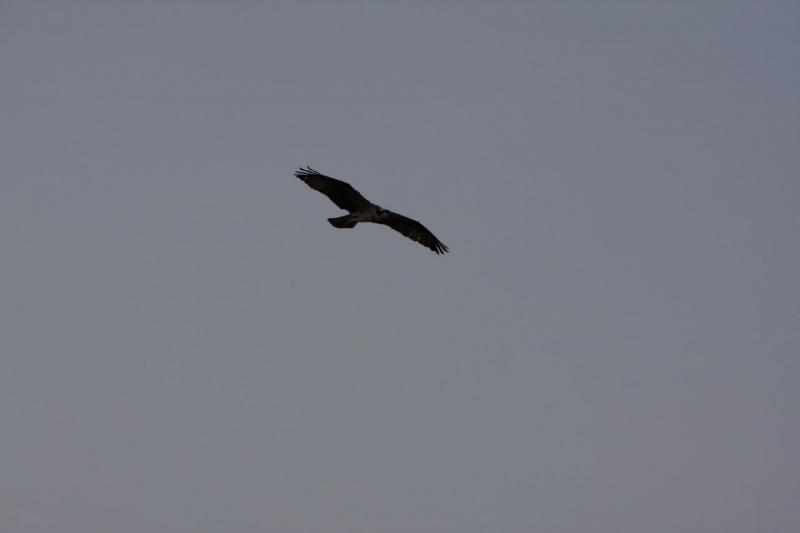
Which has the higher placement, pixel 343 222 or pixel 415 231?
pixel 415 231

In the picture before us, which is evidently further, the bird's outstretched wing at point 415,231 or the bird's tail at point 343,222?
the bird's outstretched wing at point 415,231

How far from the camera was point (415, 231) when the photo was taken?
133ft

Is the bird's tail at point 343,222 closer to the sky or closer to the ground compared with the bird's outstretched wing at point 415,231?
closer to the ground

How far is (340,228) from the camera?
38.2m

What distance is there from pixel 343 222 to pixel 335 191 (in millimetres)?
963

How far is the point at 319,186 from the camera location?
1527 inches

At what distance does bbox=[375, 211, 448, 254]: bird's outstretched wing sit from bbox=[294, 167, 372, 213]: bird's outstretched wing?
1.53 metres

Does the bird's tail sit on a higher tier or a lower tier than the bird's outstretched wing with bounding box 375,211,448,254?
lower

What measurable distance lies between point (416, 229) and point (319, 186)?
347 centimetres

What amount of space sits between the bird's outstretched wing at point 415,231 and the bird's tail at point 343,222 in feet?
5.83

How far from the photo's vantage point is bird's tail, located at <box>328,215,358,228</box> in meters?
38.1

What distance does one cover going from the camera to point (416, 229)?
133ft

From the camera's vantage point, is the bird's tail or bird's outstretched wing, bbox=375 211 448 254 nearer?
the bird's tail

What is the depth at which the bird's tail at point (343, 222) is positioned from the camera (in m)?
38.1
